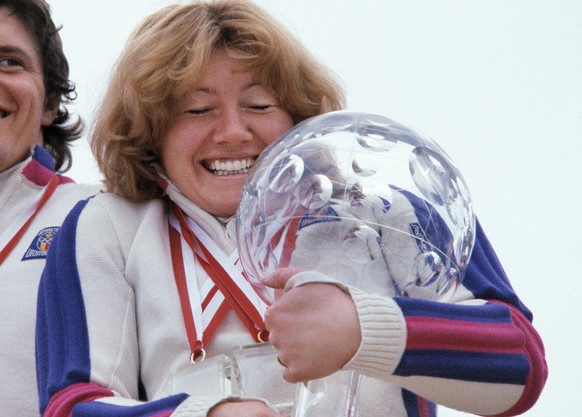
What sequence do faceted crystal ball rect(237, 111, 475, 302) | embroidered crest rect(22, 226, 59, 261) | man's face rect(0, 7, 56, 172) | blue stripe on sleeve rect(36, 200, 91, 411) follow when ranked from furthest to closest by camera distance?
man's face rect(0, 7, 56, 172) → embroidered crest rect(22, 226, 59, 261) → blue stripe on sleeve rect(36, 200, 91, 411) → faceted crystal ball rect(237, 111, 475, 302)

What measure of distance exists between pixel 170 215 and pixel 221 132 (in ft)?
0.60

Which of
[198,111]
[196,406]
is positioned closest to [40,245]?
[198,111]

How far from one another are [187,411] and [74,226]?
0.51 meters

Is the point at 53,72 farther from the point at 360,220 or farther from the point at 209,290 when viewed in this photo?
the point at 360,220

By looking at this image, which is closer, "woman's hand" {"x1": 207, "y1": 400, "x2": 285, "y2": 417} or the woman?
"woman's hand" {"x1": 207, "y1": 400, "x2": 285, "y2": 417}

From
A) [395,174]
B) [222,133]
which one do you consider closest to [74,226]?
[222,133]

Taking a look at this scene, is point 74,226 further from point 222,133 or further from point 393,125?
point 393,125

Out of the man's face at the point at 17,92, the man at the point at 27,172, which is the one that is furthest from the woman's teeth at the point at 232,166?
the man's face at the point at 17,92

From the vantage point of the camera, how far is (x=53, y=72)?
2.43 metres

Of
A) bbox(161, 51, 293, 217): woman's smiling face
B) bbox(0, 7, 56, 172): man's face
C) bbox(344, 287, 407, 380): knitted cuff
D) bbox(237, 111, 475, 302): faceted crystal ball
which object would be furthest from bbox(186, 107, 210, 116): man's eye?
bbox(0, 7, 56, 172): man's face

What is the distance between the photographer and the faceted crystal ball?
3.96ft

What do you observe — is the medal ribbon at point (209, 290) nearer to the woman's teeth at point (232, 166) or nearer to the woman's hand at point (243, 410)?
the woman's teeth at point (232, 166)

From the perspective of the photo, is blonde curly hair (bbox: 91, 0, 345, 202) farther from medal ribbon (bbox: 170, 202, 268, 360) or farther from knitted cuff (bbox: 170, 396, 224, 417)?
knitted cuff (bbox: 170, 396, 224, 417)

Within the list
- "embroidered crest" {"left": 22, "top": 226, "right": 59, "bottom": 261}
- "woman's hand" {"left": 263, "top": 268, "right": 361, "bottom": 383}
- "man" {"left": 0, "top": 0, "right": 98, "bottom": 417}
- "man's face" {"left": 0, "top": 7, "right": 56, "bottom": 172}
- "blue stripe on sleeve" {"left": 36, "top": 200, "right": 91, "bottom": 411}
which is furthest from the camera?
"man's face" {"left": 0, "top": 7, "right": 56, "bottom": 172}
